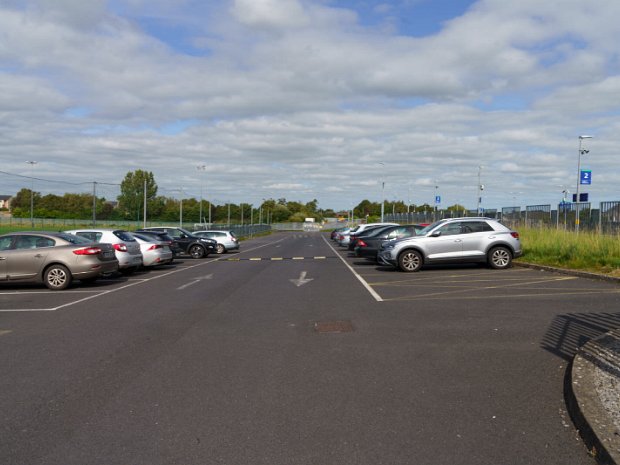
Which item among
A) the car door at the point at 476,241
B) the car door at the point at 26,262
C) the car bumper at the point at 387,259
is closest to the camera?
the car door at the point at 26,262

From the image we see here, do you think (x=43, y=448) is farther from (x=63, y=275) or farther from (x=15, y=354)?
(x=63, y=275)

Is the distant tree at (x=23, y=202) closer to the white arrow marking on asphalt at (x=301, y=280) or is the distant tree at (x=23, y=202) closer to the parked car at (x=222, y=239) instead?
the parked car at (x=222, y=239)

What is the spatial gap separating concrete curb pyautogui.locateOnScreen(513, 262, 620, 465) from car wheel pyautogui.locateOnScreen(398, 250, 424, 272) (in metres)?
11.2

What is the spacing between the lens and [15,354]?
7.81 metres

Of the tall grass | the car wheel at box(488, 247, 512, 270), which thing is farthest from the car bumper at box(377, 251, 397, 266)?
the tall grass

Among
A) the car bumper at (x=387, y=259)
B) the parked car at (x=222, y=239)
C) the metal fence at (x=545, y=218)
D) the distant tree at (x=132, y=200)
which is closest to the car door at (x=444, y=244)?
the car bumper at (x=387, y=259)

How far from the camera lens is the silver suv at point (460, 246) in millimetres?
18719

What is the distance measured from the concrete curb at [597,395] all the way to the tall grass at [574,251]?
9.03 metres

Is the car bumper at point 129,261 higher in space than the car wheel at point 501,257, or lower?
lower

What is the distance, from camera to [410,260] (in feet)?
62.3

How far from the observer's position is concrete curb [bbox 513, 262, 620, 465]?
4.32 metres

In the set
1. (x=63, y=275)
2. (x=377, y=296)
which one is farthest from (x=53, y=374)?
(x=63, y=275)

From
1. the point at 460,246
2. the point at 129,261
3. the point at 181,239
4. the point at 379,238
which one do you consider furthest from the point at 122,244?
the point at 181,239

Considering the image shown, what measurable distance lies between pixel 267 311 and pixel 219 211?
89018mm
